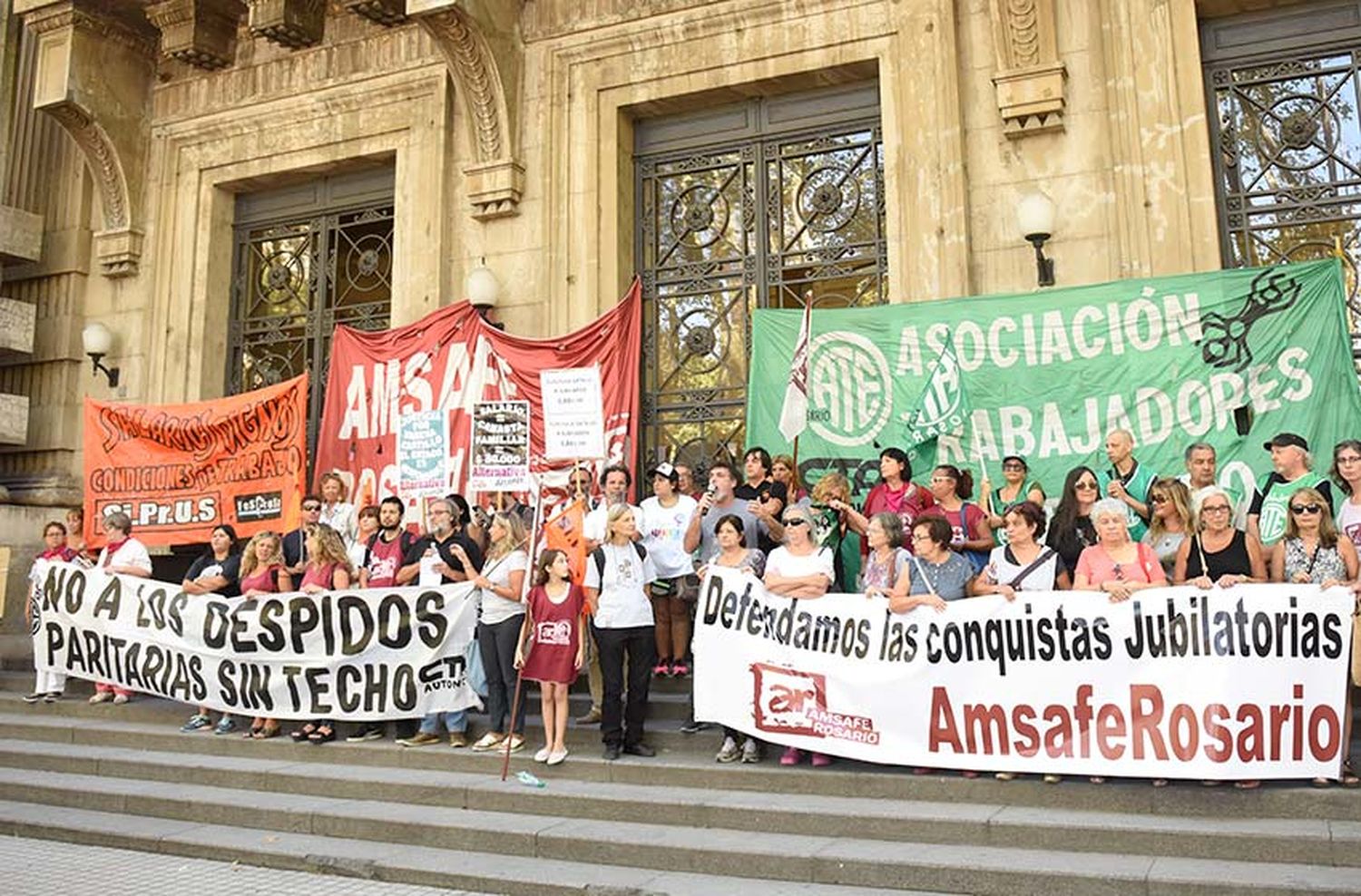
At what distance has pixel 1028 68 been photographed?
9602mm

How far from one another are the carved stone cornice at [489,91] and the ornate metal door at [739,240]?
1.58 metres

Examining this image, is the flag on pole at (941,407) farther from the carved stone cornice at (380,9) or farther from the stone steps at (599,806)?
the carved stone cornice at (380,9)

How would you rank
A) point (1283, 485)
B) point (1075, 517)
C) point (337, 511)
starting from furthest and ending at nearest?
1. point (337, 511)
2. point (1075, 517)
3. point (1283, 485)

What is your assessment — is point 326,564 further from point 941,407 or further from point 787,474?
point 941,407

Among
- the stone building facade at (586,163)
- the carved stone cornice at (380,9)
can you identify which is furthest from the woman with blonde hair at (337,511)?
the carved stone cornice at (380,9)

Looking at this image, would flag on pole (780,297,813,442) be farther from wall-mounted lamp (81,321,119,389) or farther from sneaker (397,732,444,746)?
wall-mounted lamp (81,321,119,389)

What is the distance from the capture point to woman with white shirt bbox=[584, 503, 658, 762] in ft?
24.5

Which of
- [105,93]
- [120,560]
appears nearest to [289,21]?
[105,93]

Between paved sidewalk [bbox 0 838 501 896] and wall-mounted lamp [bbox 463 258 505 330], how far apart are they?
619 centimetres

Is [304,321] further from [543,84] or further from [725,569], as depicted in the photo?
[725,569]

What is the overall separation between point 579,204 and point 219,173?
5384 millimetres

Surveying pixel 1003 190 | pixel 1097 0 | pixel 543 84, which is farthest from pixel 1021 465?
pixel 543 84

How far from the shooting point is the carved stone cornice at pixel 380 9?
1223 centimetres

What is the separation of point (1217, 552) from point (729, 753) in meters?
3.22
